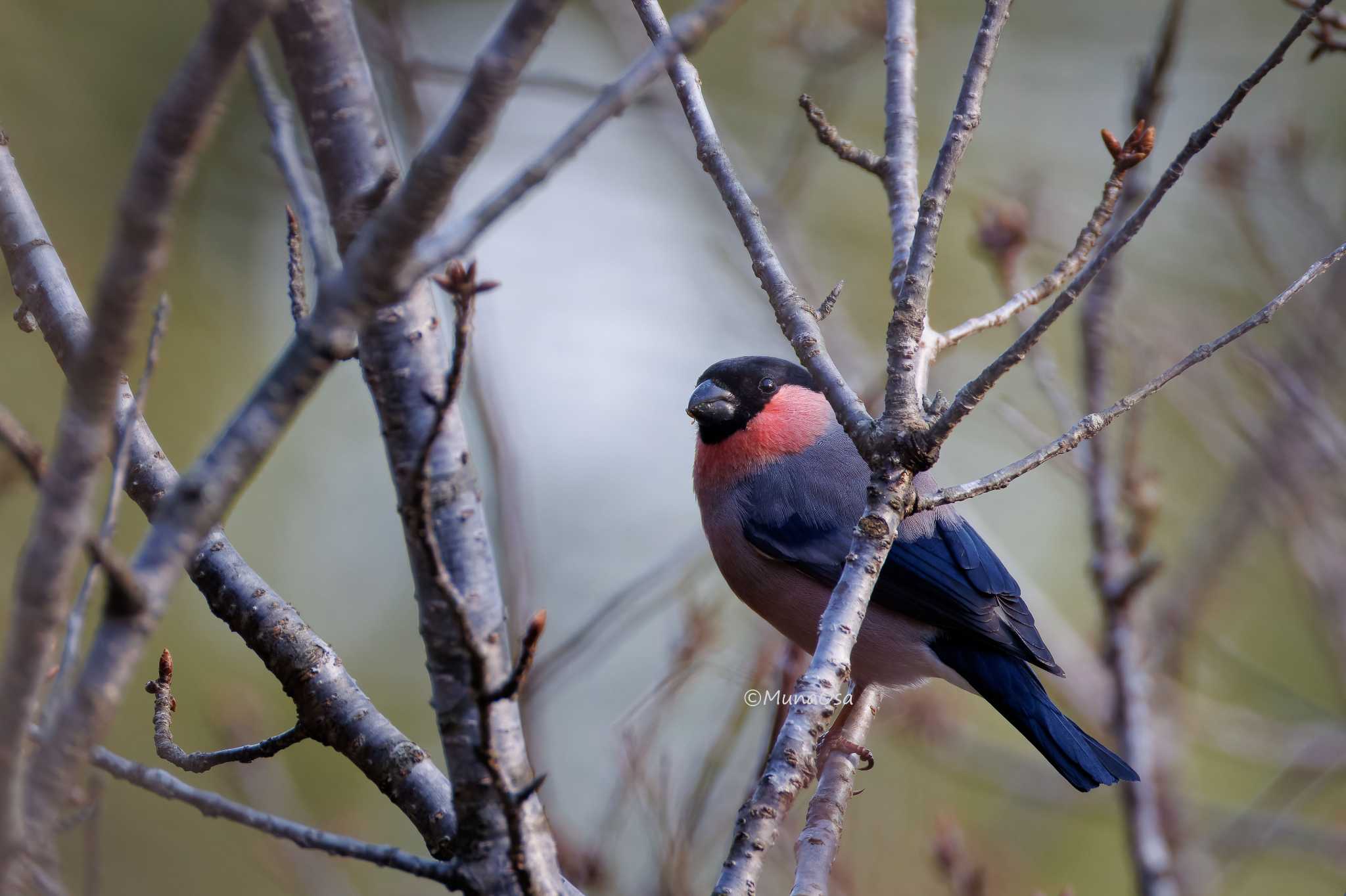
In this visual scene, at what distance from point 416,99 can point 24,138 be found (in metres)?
4.41

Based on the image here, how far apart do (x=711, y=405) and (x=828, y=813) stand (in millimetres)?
1962

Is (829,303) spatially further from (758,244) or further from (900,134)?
(900,134)

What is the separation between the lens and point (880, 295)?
9.34m

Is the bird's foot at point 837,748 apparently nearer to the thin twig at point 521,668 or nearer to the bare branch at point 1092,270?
the bare branch at point 1092,270

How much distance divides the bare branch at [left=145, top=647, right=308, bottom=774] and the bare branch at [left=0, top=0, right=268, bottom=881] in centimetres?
79

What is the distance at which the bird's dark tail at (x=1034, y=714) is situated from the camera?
3.24m

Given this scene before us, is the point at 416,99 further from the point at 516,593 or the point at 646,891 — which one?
the point at 646,891

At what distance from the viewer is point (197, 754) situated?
2.06 m

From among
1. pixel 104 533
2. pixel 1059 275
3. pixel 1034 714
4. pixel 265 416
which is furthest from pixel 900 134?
pixel 104 533

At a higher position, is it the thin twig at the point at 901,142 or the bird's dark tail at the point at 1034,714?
the thin twig at the point at 901,142

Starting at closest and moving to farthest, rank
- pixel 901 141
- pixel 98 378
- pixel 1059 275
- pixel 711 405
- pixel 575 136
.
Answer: pixel 98 378 → pixel 575 136 → pixel 1059 275 → pixel 901 141 → pixel 711 405

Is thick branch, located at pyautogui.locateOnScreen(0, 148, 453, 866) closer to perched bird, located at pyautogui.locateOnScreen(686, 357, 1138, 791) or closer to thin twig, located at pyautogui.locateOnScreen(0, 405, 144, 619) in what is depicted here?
thin twig, located at pyautogui.locateOnScreen(0, 405, 144, 619)

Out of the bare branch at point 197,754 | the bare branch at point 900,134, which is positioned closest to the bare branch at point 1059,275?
the bare branch at point 900,134

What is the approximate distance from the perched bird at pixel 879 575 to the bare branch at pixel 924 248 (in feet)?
4.07
